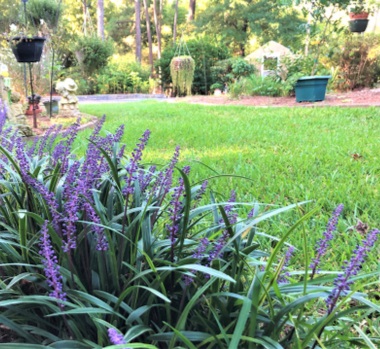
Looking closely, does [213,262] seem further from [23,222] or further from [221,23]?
[221,23]

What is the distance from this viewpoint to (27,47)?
5.68 meters

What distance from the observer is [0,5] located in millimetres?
23891

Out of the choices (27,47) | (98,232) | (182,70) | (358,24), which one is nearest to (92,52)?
(182,70)

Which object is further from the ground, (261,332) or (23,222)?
(23,222)

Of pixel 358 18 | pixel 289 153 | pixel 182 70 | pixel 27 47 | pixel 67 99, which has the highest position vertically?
pixel 358 18

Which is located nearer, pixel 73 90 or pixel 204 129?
pixel 204 129

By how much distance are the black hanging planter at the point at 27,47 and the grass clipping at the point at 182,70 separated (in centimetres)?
1042

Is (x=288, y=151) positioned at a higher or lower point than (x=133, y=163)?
lower

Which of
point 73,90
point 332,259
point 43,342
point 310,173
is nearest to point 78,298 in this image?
point 43,342

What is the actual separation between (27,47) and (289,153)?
4.25 metres

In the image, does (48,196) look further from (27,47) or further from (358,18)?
(358,18)

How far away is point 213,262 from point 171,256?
11 cm

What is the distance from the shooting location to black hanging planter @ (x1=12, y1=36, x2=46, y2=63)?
5.64 metres

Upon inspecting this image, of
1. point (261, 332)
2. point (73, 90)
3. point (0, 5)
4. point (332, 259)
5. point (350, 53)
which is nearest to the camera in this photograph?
point (261, 332)
